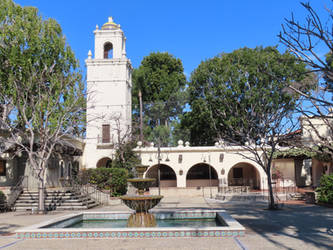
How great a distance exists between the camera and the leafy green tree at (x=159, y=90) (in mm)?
40188

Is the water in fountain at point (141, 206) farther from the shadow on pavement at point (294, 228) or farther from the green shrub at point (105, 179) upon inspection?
the green shrub at point (105, 179)

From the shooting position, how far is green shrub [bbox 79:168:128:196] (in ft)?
75.6

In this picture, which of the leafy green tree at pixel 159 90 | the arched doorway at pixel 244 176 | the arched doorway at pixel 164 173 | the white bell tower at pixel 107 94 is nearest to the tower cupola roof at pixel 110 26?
the white bell tower at pixel 107 94

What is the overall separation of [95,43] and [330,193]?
2282 centimetres

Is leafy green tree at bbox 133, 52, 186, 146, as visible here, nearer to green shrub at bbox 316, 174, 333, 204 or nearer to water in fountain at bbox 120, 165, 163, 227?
green shrub at bbox 316, 174, 333, 204

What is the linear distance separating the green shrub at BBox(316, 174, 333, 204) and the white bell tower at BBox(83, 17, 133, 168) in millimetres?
16566

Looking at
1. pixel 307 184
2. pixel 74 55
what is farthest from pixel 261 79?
pixel 74 55

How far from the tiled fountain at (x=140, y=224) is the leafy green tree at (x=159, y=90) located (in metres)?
26.1

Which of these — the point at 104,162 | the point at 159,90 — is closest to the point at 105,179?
the point at 104,162

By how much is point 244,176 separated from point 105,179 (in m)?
14.0

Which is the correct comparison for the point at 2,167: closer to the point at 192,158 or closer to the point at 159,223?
the point at 159,223

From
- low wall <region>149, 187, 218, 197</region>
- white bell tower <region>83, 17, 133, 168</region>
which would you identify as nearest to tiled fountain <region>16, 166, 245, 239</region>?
low wall <region>149, 187, 218, 197</region>

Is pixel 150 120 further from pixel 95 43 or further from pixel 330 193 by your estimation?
pixel 330 193

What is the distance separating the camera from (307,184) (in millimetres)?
31844
